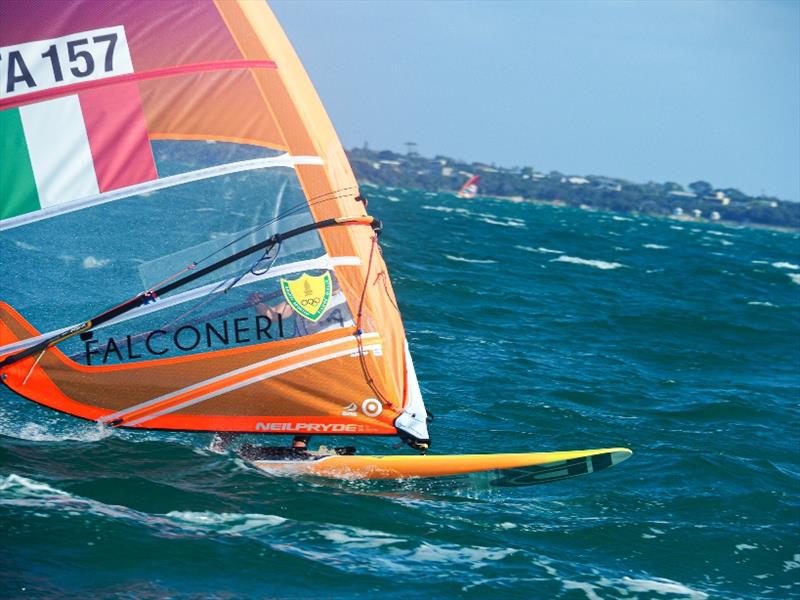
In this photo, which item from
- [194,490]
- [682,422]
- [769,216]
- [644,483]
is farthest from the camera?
[769,216]

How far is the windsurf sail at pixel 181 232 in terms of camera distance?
26.8 feet

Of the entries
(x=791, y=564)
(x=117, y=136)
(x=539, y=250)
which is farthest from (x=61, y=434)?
(x=539, y=250)

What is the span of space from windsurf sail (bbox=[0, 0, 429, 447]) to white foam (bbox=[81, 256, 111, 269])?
22 millimetres

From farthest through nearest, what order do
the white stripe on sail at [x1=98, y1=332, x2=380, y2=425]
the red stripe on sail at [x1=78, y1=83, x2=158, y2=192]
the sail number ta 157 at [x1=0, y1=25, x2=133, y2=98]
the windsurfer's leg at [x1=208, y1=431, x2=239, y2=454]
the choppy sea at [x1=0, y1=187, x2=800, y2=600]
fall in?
1. the windsurfer's leg at [x1=208, y1=431, x2=239, y2=454]
2. the white stripe on sail at [x1=98, y1=332, x2=380, y2=425]
3. the red stripe on sail at [x1=78, y1=83, x2=158, y2=192]
4. the sail number ta 157 at [x1=0, y1=25, x2=133, y2=98]
5. the choppy sea at [x1=0, y1=187, x2=800, y2=600]

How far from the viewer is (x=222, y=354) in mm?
8688

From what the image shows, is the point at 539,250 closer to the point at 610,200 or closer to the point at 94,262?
the point at 94,262

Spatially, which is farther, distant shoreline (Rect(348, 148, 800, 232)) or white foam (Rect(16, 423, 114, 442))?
distant shoreline (Rect(348, 148, 800, 232))

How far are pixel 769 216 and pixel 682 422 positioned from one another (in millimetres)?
177018

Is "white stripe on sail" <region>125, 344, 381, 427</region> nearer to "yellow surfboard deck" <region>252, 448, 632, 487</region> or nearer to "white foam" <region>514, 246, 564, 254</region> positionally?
"yellow surfboard deck" <region>252, 448, 632, 487</region>

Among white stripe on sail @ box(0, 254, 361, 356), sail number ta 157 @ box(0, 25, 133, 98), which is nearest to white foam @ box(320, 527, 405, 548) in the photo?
white stripe on sail @ box(0, 254, 361, 356)

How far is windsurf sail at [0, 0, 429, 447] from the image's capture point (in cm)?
818

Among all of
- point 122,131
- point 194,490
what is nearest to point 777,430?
point 194,490

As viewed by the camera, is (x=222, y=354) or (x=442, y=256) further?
(x=442, y=256)

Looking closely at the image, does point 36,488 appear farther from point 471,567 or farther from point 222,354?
point 471,567
